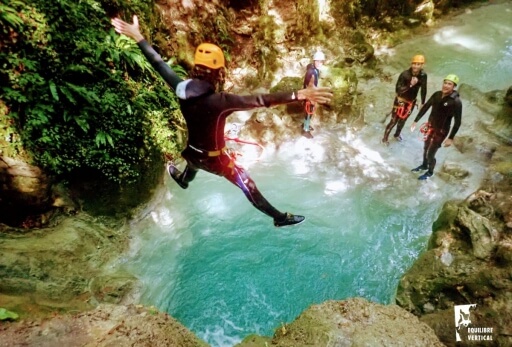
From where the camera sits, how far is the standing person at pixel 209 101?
3.23 metres

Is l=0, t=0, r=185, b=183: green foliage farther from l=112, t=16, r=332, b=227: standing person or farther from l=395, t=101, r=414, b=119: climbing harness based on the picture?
l=395, t=101, r=414, b=119: climbing harness

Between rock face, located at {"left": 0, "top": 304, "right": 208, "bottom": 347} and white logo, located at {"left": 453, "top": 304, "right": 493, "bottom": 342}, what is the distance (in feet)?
11.2

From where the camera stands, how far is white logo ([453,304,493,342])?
3979 millimetres

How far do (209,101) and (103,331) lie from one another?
8.66 feet

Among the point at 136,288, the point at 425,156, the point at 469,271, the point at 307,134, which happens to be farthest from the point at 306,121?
the point at 136,288

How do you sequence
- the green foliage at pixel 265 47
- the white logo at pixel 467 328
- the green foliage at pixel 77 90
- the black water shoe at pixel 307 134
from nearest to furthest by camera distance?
the white logo at pixel 467 328, the green foliage at pixel 77 90, the black water shoe at pixel 307 134, the green foliage at pixel 265 47

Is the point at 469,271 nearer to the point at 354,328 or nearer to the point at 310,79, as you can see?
the point at 354,328

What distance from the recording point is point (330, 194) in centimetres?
776

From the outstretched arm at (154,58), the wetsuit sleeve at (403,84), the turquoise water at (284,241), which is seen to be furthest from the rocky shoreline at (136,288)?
the wetsuit sleeve at (403,84)

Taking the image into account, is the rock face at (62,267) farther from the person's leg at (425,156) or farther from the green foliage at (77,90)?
the person's leg at (425,156)

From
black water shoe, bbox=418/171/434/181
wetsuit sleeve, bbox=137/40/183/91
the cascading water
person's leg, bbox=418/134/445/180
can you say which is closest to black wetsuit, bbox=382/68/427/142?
person's leg, bbox=418/134/445/180

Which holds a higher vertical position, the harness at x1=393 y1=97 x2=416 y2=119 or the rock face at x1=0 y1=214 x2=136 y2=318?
the harness at x1=393 y1=97 x2=416 y2=119

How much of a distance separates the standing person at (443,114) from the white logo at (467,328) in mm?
3692

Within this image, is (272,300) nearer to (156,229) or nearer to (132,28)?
(156,229)
